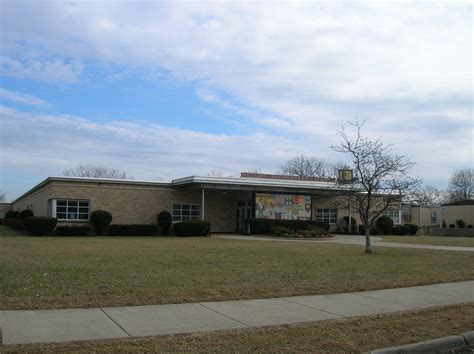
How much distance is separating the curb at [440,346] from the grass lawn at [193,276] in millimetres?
3548

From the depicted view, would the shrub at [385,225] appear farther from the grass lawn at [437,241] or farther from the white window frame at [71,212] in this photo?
the white window frame at [71,212]

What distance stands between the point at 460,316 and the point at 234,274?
18.1ft

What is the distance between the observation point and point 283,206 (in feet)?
134

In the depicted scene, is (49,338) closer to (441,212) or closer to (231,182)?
(231,182)

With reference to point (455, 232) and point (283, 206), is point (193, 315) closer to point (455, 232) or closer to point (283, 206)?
point (283, 206)

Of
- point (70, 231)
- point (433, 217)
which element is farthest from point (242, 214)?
point (433, 217)

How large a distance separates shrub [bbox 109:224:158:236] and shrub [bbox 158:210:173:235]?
49.7 inches

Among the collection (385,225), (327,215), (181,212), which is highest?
(181,212)

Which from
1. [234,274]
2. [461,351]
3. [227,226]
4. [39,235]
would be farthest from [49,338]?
[227,226]

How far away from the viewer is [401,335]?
7312 mm

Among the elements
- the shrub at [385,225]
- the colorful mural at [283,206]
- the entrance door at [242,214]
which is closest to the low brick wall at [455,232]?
the shrub at [385,225]

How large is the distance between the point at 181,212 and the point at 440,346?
33.5 metres

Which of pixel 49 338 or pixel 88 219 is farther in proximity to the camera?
pixel 88 219

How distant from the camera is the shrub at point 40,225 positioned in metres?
31.8
